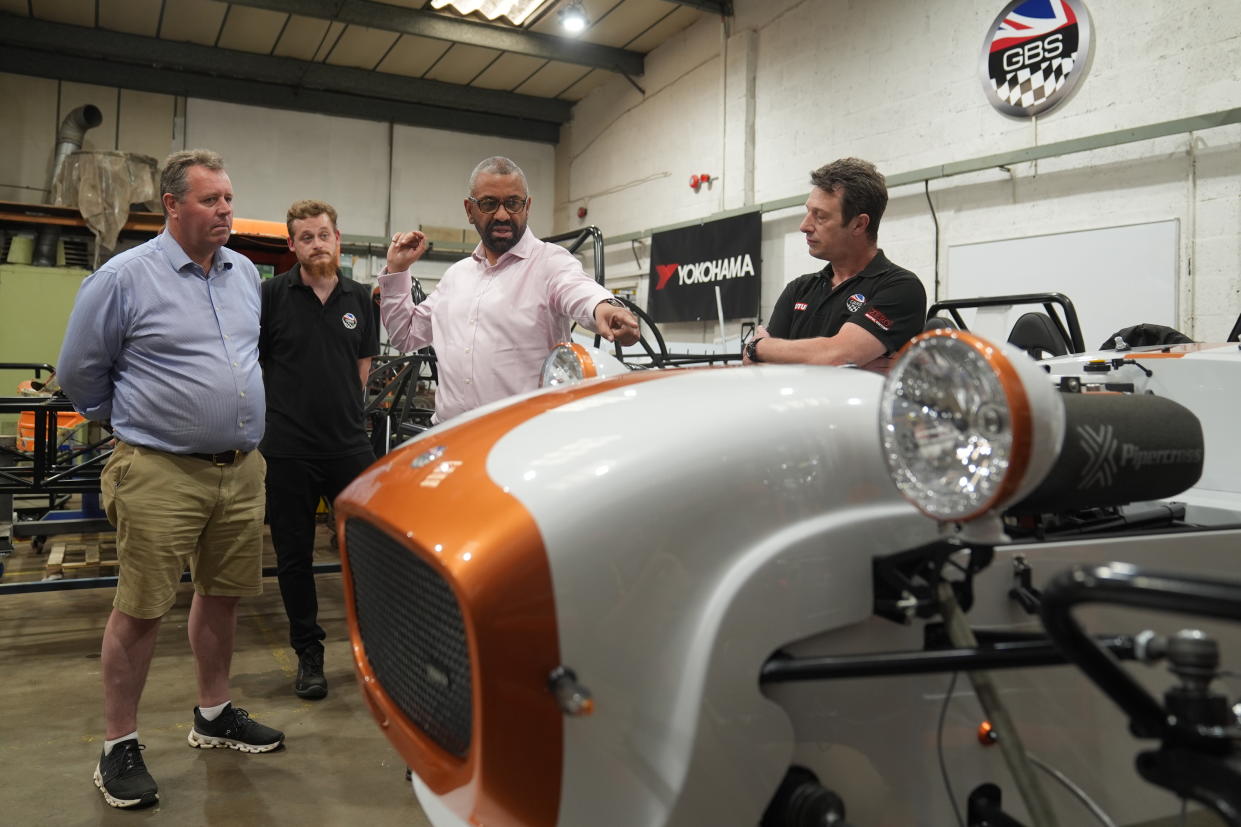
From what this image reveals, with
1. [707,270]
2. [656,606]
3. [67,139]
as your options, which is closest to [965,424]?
[656,606]

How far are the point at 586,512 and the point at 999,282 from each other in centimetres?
658

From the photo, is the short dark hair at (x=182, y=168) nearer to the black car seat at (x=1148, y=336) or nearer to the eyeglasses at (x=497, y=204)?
the eyeglasses at (x=497, y=204)

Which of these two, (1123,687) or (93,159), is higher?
(93,159)

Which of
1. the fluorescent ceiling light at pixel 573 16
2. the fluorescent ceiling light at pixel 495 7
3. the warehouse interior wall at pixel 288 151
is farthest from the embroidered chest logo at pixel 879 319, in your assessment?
the warehouse interior wall at pixel 288 151

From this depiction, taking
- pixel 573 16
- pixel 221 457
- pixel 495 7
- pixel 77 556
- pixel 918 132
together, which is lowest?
pixel 77 556

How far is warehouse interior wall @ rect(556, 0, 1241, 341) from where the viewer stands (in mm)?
5695

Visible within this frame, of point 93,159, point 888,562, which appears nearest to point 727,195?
point 93,159

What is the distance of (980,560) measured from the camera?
4.08ft

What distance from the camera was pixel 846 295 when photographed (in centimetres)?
254

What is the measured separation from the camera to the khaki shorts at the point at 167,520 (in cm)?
249

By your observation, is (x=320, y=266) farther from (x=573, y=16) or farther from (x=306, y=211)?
(x=573, y=16)

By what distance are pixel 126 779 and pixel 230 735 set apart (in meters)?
0.43

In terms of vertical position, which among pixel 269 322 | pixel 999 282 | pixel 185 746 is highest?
pixel 999 282

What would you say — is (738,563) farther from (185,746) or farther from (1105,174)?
(1105,174)
